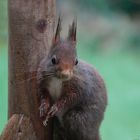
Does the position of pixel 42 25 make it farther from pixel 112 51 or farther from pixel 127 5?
pixel 127 5

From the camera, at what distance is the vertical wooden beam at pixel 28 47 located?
8.69 ft

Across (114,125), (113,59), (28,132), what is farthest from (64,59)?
(113,59)

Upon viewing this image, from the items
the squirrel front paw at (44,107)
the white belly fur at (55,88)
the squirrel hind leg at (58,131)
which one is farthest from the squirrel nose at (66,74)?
the squirrel hind leg at (58,131)

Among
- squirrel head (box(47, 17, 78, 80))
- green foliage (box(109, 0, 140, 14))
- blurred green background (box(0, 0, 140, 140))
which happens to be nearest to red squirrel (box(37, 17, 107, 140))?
squirrel head (box(47, 17, 78, 80))

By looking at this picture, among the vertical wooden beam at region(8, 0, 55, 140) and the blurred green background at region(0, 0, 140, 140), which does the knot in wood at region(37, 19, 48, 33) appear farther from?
the blurred green background at region(0, 0, 140, 140)

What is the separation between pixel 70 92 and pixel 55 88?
71 mm

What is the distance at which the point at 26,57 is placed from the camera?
8.82 ft

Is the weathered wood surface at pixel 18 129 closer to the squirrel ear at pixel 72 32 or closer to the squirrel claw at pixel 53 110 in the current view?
the squirrel claw at pixel 53 110

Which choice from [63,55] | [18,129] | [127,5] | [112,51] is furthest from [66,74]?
[127,5]

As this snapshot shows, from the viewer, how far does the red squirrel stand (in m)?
2.54

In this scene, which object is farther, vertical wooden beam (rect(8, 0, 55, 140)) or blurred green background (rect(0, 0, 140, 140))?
blurred green background (rect(0, 0, 140, 140))

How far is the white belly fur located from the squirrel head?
77 millimetres

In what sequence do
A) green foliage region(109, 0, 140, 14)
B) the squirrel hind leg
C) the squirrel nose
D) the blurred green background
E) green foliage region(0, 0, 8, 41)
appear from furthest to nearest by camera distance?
1. green foliage region(109, 0, 140, 14)
2. green foliage region(0, 0, 8, 41)
3. the blurred green background
4. the squirrel hind leg
5. the squirrel nose

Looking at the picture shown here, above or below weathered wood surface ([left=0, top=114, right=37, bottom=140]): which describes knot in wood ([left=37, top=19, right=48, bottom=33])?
above
